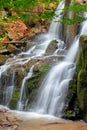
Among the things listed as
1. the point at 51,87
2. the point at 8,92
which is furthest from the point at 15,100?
the point at 51,87

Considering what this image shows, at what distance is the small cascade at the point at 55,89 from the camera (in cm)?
1165

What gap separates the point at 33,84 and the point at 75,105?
2.22m

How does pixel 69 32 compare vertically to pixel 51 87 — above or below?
above

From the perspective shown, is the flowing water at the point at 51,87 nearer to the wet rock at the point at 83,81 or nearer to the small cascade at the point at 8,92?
the small cascade at the point at 8,92

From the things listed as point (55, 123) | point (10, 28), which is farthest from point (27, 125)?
point (10, 28)

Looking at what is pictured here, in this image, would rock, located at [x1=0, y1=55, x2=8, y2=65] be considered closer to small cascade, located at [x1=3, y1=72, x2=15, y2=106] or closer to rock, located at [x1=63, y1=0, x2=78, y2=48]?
small cascade, located at [x1=3, y1=72, x2=15, y2=106]

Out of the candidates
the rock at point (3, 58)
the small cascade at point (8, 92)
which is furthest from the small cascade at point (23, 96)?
the rock at point (3, 58)

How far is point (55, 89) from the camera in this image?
478 inches

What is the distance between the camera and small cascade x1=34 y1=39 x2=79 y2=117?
11.7 m

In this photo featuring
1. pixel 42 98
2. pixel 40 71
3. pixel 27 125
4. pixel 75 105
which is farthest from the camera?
pixel 40 71

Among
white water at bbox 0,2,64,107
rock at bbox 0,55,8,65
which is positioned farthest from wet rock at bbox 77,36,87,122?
rock at bbox 0,55,8,65

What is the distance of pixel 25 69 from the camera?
1370 centimetres

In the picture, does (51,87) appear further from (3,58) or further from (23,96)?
(3,58)

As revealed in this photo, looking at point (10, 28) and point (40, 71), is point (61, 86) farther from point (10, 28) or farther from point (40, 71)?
point (10, 28)
